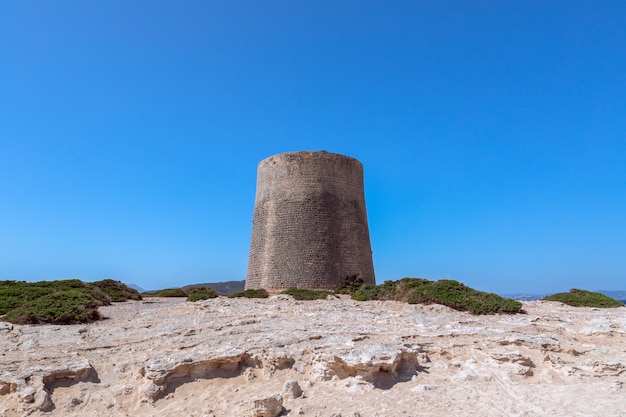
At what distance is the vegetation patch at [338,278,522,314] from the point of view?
35.0 ft

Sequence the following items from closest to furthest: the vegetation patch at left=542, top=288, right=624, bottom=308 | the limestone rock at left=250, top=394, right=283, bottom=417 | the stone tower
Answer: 1. the limestone rock at left=250, top=394, right=283, bottom=417
2. the vegetation patch at left=542, top=288, right=624, bottom=308
3. the stone tower

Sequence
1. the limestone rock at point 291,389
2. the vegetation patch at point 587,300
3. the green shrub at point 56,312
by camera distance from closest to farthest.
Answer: the limestone rock at point 291,389 < the green shrub at point 56,312 < the vegetation patch at point 587,300

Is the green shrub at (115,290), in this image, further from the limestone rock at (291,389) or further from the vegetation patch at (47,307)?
the limestone rock at (291,389)

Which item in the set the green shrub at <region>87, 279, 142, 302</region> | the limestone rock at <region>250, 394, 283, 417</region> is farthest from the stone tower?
the limestone rock at <region>250, 394, 283, 417</region>

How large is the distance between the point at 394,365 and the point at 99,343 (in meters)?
5.09

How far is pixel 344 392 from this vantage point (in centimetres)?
614

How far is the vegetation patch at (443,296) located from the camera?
10.7m

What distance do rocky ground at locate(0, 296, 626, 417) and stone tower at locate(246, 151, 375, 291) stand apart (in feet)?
39.9

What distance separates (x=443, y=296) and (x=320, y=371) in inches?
227

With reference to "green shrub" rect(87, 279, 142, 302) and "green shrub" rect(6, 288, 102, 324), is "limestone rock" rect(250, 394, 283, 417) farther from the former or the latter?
"green shrub" rect(87, 279, 142, 302)

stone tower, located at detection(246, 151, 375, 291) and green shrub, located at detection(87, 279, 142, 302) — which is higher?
stone tower, located at detection(246, 151, 375, 291)

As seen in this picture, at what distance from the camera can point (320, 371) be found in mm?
6543

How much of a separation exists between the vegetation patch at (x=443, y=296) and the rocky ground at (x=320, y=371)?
1764mm

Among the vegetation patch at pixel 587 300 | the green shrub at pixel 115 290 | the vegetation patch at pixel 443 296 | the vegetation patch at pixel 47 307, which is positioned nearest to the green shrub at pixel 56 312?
the vegetation patch at pixel 47 307
